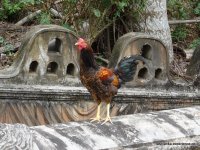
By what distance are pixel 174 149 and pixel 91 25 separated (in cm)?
331

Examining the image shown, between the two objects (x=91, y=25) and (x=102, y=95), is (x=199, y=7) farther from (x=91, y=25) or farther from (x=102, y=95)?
(x=102, y=95)

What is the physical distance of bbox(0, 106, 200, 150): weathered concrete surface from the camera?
9.12 feet

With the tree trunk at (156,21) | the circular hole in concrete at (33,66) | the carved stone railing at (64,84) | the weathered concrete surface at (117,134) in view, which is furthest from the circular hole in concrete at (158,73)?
the weathered concrete surface at (117,134)

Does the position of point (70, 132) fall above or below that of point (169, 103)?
above

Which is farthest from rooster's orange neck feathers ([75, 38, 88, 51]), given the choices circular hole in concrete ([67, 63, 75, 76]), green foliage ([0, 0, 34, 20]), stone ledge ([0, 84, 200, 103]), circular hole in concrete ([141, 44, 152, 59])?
green foliage ([0, 0, 34, 20])

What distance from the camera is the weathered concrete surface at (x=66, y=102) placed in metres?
5.08

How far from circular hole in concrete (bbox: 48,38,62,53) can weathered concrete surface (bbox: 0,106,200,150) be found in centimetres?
191

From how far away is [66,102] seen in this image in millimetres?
5359

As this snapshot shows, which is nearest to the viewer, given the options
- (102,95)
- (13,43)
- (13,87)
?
(102,95)

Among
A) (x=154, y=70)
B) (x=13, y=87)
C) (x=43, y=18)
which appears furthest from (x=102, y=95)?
(x=43, y=18)

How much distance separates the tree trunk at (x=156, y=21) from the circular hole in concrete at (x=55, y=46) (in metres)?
1.55

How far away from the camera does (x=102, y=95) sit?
4336 mm

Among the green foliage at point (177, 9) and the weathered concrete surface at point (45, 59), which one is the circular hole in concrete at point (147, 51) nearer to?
the weathered concrete surface at point (45, 59)

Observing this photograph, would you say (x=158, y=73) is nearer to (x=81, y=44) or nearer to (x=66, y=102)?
(x=66, y=102)
